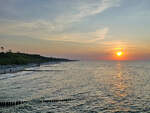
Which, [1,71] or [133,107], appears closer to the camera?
[133,107]

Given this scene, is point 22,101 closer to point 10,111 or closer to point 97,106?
point 10,111

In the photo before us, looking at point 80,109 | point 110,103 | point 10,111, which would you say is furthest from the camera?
point 110,103

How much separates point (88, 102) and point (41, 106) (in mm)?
7476

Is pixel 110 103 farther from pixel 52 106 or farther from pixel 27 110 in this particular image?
pixel 27 110

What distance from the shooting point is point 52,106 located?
22078mm

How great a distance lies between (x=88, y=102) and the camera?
80.7 ft

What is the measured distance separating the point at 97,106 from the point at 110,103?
2808 mm

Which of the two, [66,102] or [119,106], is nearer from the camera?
[119,106]

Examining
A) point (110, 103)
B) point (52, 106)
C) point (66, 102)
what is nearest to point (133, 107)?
point (110, 103)

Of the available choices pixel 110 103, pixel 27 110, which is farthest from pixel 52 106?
pixel 110 103

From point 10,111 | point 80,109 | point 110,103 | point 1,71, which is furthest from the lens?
point 1,71

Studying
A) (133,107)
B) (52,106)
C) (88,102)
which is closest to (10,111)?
(52,106)

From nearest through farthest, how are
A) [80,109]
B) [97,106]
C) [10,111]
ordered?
[10,111] < [80,109] < [97,106]

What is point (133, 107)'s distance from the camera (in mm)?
22172
